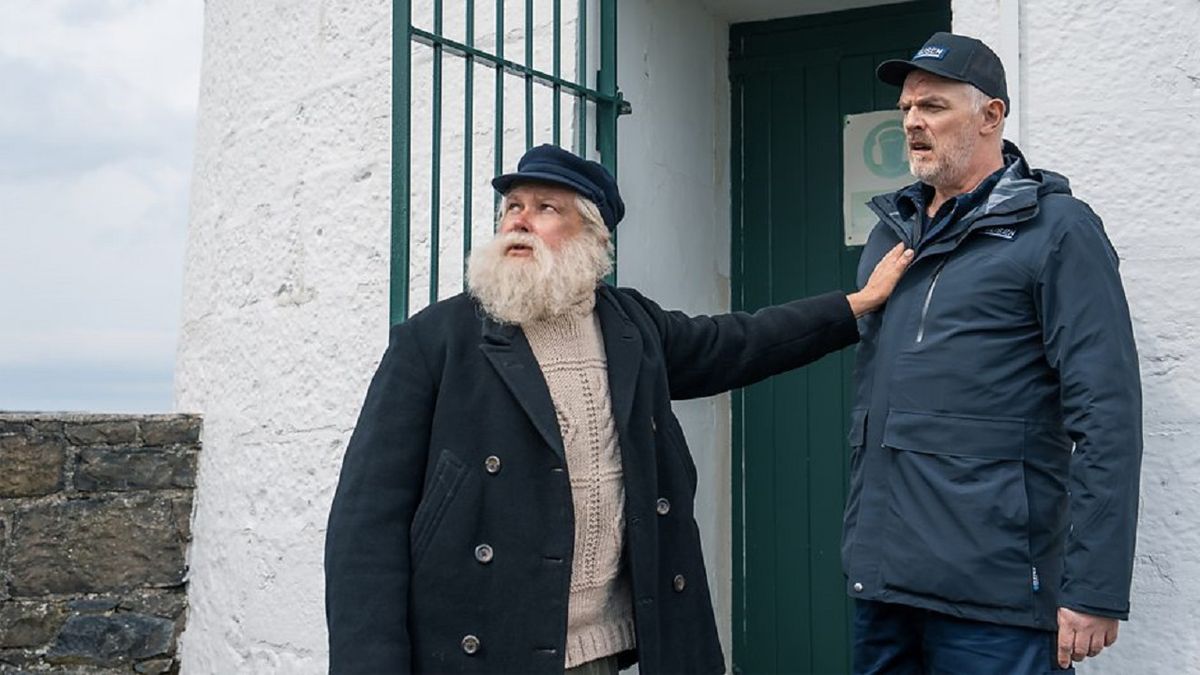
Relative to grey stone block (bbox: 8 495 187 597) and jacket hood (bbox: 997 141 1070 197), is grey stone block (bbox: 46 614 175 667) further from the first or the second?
jacket hood (bbox: 997 141 1070 197)

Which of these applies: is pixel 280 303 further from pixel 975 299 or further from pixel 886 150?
pixel 975 299

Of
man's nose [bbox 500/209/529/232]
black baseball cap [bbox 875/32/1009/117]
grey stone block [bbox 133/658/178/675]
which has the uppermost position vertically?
black baseball cap [bbox 875/32/1009/117]

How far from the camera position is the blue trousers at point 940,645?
249 cm

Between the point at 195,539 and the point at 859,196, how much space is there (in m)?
2.87

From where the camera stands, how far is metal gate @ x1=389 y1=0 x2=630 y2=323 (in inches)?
137

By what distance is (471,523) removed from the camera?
247 centimetres

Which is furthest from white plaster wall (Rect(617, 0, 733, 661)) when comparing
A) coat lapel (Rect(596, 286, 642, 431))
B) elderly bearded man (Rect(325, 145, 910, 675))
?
elderly bearded man (Rect(325, 145, 910, 675))

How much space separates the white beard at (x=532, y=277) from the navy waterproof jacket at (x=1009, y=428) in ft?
2.26

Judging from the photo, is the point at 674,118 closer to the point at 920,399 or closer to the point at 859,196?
the point at 859,196

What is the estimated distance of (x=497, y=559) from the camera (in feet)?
8.13

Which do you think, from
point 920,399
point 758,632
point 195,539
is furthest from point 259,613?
point 920,399

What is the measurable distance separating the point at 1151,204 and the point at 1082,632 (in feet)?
3.84

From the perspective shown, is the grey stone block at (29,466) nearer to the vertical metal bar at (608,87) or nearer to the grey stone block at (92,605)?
the grey stone block at (92,605)

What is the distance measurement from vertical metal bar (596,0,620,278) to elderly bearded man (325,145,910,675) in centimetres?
94
